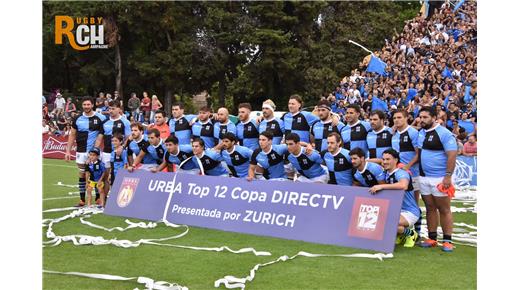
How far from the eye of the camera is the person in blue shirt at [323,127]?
400 inches

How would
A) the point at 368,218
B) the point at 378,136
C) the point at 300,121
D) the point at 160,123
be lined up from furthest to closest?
the point at 160,123 < the point at 300,121 < the point at 378,136 < the point at 368,218

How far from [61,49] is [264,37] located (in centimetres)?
1415

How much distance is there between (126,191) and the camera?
10.6 m

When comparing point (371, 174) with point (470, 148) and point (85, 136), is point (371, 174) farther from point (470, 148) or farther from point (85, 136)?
point (470, 148)

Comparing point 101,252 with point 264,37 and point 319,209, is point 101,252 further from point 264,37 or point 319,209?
point 264,37

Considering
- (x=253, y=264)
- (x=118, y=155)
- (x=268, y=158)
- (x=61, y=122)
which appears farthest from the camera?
(x=61, y=122)

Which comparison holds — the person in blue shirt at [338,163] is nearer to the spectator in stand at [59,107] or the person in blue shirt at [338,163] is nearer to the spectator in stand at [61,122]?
the spectator in stand at [61,122]

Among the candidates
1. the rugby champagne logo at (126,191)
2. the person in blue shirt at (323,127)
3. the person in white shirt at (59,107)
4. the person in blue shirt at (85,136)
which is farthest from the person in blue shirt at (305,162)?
the person in white shirt at (59,107)

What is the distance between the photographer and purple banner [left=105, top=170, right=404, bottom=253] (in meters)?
7.82

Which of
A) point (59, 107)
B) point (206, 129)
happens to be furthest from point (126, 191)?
point (59, 107)

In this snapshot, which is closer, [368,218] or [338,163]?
[368,218]

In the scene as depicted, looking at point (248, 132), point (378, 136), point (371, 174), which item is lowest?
point (371, 174)

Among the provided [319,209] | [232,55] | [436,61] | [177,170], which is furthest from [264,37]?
[319,209]

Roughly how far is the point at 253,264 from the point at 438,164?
300 centimetres
